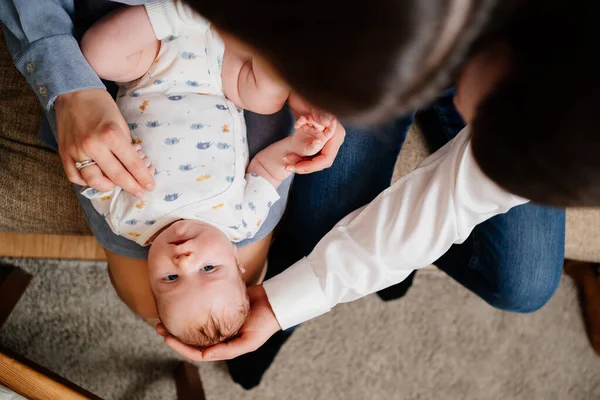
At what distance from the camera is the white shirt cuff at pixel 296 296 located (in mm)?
882

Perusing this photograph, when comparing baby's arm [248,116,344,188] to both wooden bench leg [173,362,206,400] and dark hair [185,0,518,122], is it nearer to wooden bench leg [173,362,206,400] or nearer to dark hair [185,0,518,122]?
dark hair [185,0,518,122]

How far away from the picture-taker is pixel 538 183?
0.37 metres

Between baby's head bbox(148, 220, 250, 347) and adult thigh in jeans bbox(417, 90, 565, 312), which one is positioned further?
adult thigh in jeans bbox(417, 90, 565, 312)

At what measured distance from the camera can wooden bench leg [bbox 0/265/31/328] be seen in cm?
122

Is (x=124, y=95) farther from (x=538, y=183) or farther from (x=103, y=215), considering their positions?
(x=538, y=183)

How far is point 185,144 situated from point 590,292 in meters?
1.28

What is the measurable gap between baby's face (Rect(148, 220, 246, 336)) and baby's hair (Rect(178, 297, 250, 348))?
0.05 ft

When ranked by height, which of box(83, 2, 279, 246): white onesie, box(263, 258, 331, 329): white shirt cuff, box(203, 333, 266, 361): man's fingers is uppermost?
box(83, 2, 279, 246): white onesie

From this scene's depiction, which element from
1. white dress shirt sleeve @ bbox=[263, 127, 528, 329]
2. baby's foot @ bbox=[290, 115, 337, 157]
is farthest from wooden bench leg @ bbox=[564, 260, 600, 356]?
baby's foot @ bbox=[290, 115, 337, 157]

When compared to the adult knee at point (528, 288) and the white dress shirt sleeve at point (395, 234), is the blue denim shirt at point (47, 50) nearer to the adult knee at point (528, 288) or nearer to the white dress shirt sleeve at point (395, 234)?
the white dress shirt sleeve at point (395, 234)

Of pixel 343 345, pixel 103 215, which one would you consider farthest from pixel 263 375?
pixel 103 215

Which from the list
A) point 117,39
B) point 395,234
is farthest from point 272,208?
point 117,39

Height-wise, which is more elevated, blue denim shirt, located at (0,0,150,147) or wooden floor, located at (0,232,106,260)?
blue denim shirt, located at (0,0,150,147)

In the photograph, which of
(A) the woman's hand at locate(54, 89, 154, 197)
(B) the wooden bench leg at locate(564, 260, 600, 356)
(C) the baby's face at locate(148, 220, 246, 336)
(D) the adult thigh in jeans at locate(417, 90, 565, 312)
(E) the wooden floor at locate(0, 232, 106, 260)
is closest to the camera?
(A) the woman's hand at locate(54, 89, 154, 197)
